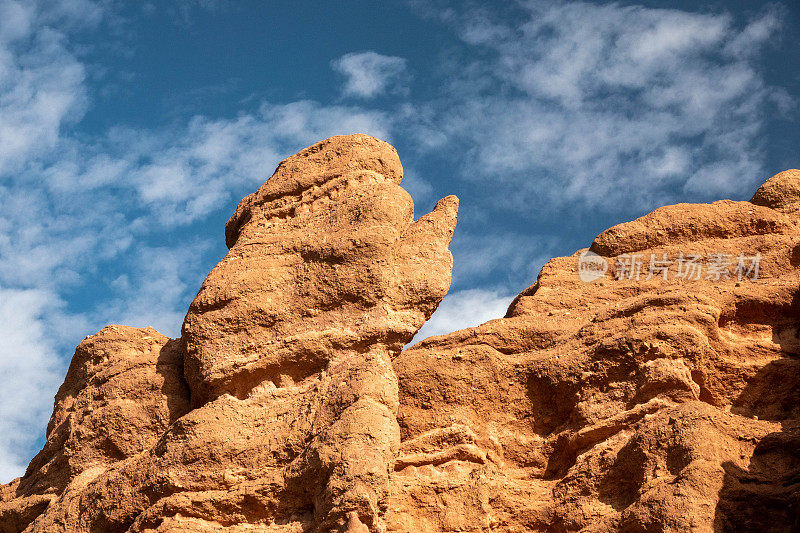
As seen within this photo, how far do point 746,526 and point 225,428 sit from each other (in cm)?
583

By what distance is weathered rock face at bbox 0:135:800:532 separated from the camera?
1084 centimetres

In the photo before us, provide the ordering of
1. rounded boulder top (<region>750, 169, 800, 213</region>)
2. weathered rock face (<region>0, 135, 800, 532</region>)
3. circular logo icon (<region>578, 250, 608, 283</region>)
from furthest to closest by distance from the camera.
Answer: rounded boulder top (<region>750, 169, 800, 213</region>), circular logo icon (<region>578, 250, 608, 283</region>), weathered rock face (<region>0, 135, 800, 532</region>)

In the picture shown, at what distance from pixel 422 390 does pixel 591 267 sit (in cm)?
333

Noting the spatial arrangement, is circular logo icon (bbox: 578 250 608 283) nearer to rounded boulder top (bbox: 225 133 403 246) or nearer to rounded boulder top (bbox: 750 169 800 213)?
rounded boulder top (bbox: 750 169 800 213)

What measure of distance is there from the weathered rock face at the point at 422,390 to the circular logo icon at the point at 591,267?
0.25 ft

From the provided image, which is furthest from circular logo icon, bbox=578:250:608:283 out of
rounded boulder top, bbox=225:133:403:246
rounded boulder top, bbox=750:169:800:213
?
rounded boulder top, bbox=225:133:403:246

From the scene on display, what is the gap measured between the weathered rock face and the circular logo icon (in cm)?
8

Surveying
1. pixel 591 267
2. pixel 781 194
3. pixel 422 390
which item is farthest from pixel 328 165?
pixel 781 194

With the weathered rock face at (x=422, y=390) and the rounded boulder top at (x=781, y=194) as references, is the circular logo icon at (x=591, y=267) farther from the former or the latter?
the rounded boulder top at (x=781, y=194)

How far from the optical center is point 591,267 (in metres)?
14.3

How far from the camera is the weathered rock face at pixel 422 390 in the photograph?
35.6 ft

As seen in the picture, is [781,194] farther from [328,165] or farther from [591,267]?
[328,165]

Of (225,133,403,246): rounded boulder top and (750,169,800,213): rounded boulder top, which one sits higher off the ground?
(225,133,403,246): rounded boulder top

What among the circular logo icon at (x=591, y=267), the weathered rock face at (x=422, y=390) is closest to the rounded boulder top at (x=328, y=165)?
the weathered rock face at (x=422, y=390)
